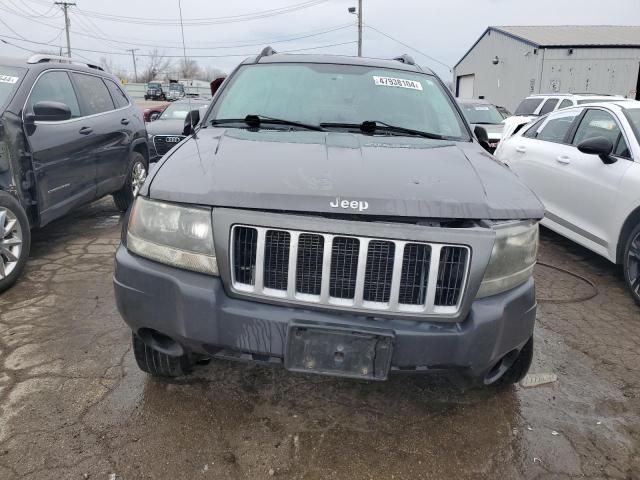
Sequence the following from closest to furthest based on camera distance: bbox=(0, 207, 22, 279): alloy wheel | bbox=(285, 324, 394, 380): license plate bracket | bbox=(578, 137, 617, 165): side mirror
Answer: bbox=(285, 324, 394, 380): license plate bracket → bbox=(0, 207, 22, 279): alloy wheel → bbox=(578, 137, 617, 165): side mirror

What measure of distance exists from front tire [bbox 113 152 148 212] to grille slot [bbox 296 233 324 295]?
184 inches

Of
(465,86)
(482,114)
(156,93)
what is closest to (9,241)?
(482,114)

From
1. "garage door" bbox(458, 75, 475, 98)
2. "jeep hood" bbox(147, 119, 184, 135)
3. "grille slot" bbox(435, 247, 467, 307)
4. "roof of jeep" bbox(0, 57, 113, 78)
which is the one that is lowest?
"garage door" bbox(458, 75, 475, 98)

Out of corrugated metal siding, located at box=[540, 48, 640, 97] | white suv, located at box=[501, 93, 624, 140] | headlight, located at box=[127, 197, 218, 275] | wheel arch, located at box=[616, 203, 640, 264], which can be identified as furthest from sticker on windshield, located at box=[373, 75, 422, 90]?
corrugated metal siding, located at box=[540, 48, 640, 97]

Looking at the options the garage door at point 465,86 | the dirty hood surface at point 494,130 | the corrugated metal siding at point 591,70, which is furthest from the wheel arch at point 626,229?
the garage door at point 465,86

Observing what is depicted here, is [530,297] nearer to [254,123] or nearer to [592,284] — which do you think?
[254,123]

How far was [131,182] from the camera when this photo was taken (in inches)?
247

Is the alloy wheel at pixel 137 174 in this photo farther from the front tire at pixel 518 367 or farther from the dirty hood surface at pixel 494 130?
the dirty hood surface at pixel 494 130

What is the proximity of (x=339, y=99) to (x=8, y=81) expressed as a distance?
2.87m

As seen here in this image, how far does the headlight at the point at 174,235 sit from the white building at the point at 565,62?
2769cm

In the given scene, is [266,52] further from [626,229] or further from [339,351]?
[626,229]

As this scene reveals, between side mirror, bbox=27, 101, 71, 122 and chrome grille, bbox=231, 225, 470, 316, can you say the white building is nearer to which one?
side mirror, bbox=27, 101, 71, 122

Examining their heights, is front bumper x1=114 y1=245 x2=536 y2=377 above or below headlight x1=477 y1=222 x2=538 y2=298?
below

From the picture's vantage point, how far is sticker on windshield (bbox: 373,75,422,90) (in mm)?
3333
